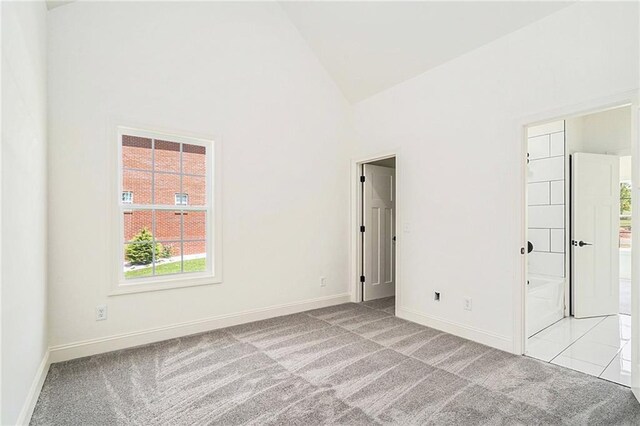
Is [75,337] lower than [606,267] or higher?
lower

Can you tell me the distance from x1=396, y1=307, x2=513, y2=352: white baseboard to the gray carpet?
9 cm

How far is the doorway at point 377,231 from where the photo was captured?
195 inches

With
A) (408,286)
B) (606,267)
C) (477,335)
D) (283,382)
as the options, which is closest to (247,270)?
(283,382)

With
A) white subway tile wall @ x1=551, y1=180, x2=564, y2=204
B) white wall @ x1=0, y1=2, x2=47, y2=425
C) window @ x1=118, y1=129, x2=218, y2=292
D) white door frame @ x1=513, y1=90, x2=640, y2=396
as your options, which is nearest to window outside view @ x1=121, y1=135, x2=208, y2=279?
window @ x1=118, y1=129, x2=218, y2=292

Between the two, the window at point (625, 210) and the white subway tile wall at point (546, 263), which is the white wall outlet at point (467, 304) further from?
the window at point (625, 210)

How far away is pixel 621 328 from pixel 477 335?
1.80 metres

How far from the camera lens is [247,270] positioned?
155 inches

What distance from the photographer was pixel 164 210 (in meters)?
3.48

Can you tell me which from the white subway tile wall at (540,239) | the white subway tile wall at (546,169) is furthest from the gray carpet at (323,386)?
the white subway tile wall at (546,169)

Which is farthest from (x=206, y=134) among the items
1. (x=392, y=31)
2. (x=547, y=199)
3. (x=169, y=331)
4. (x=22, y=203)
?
(x=547, y=199)

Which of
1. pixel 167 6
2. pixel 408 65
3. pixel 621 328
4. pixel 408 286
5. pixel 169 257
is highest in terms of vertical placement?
pixel 167 6

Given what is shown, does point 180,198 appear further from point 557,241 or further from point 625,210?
point 625,210

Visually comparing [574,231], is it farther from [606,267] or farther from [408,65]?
[408,65]

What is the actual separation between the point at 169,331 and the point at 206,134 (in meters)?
2.08
